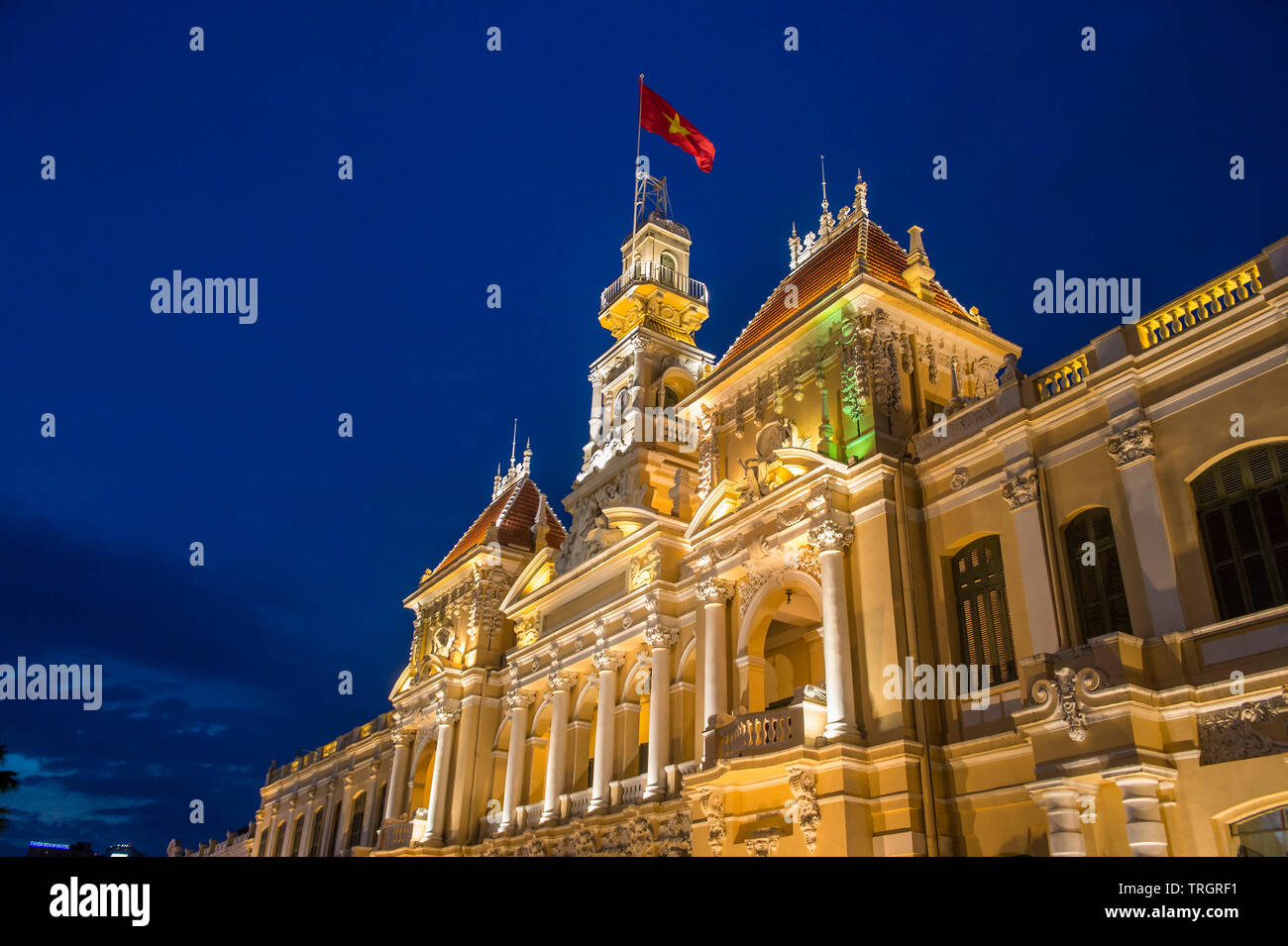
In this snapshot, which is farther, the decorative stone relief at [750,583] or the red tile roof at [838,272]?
the red tile roof at [838,272]

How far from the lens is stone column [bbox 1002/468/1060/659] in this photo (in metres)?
18.7

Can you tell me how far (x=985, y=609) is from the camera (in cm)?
2053

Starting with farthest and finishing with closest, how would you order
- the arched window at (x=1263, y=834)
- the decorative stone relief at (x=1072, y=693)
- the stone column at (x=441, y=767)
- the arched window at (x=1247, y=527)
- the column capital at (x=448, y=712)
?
the column capital at (x=448, y=712), the stone column at (x=441, y=767), the arched window at (x=1247, y=527), the decorative stone relief at (x=1072, y=693), the arched window at (x=1263, y=834)

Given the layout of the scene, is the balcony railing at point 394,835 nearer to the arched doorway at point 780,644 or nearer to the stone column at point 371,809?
the stone column at point 371,809

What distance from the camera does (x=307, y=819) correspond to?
5275 centimetres

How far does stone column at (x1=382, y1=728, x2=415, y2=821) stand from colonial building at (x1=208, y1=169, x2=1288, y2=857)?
2.48 meters

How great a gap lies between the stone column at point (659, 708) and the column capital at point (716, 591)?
2.97 m

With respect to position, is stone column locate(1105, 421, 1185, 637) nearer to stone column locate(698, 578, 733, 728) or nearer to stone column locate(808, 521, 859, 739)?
stone column locate(808, 521, 859, 739)

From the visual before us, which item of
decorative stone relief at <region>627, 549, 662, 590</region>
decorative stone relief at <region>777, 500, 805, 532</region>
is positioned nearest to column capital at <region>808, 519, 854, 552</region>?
decorative stone relief at <region>777, 500, 805, 532</region>

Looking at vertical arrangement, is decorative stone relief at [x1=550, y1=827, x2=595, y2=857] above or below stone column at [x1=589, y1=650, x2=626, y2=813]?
below

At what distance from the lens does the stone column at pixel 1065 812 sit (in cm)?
1535

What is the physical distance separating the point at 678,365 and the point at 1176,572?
21765mm

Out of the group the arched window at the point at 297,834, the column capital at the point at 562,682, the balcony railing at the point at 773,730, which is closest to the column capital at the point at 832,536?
the balcony railing at the point at 773,730
